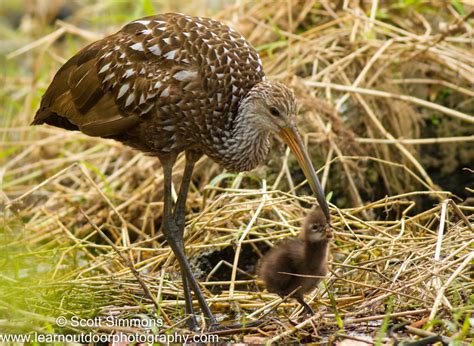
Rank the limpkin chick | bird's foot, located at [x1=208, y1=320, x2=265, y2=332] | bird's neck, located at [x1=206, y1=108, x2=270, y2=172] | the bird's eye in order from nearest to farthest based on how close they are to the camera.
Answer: bird's foot, located at [x1=208, y1=320, x2=265, y2=332]
the limpkin chick
the bird's eye
bird's neck, located at [x1=206, y1=108, x2=270, y2=172]

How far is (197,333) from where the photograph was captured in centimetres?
430

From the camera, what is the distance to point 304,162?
14.9ft

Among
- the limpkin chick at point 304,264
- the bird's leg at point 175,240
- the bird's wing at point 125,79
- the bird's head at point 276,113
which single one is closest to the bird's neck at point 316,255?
the limpkin chick at point 304,264

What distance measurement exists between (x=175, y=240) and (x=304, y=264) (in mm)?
774

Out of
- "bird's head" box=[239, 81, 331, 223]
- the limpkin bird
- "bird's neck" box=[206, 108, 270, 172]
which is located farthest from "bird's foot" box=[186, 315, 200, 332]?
"bird's head" box=[239, 81, 331, 223]

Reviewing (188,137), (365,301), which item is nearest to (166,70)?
→ (188,137)

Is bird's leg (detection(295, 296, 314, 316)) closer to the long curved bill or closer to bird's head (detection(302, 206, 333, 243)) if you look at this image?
bird's head (detection(302, 206, 333, 243))

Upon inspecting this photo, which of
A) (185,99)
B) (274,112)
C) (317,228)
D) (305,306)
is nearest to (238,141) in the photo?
(274,112)

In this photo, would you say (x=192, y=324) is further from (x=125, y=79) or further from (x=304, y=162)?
(x=125, y=79)

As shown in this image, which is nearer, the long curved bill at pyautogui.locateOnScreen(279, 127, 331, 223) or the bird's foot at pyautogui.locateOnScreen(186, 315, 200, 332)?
the long curved bill at pyautogui.locateOnScreen(279, 127, 331, 223)

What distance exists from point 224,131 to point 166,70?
0.44m

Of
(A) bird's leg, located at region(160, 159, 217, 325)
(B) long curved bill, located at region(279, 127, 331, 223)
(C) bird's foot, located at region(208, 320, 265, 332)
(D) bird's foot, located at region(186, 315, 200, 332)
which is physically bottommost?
(D) bird's foot, located at region(186, 315, 200, 332)

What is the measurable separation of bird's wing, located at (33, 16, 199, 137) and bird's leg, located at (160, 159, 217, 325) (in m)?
0.35

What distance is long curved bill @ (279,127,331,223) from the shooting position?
4414mm
